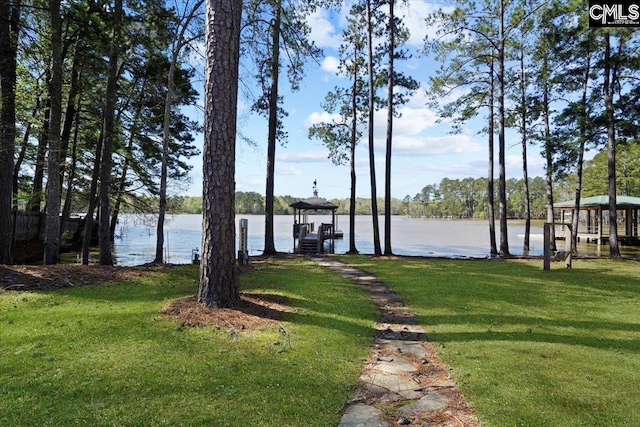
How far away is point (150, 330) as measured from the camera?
3.80 m

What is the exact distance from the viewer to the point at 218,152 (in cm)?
→ 454

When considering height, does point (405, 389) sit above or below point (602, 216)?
below

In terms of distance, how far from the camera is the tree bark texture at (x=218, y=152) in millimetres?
4508

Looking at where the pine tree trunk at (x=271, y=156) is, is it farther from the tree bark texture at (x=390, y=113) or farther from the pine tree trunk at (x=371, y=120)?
the tree bark texture at (x=390, y=113)

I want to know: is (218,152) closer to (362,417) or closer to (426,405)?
(362,417)

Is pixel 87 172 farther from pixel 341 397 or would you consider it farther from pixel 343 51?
pixel 341 397

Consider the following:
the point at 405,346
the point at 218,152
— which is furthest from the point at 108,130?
the point at 405,346

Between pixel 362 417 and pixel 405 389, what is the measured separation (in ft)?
2.05

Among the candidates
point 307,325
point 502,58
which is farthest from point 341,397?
point 502,58

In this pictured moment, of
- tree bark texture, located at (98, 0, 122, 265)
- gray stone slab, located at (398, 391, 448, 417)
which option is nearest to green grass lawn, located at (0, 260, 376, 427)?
gray stone slab, located at (398, 391, 448, 417)

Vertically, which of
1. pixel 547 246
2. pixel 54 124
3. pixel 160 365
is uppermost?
pixel 54 124

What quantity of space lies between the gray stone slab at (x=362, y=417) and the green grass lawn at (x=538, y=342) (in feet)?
2.24

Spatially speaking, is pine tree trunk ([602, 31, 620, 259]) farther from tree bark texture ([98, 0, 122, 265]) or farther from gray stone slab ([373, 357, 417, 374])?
tree bark texture ([98, 0, 122, 265])

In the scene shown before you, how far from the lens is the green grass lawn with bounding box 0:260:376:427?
2.30 meters
